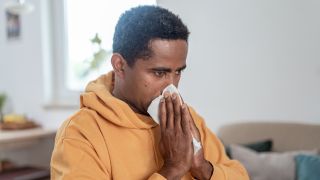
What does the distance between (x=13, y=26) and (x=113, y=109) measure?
7.85ft

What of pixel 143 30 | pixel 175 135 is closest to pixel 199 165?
pixel 175 135

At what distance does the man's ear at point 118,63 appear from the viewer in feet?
2.82

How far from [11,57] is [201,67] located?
176cm

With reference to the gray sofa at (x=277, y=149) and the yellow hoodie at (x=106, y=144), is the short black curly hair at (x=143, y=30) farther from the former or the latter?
the gray sofa at (x=277, y=149)

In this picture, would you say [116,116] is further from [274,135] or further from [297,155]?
[274,135]

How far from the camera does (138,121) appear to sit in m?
0.85

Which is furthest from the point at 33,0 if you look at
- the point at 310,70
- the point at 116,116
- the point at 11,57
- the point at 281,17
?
the point at 116,116

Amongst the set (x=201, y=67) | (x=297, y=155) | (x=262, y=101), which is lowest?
(x=297, y=155)

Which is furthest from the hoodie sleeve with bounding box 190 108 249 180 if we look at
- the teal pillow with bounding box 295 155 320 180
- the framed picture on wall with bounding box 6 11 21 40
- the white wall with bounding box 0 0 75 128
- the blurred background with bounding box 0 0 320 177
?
the framed picture on wall with bounding box 6 11 21 40

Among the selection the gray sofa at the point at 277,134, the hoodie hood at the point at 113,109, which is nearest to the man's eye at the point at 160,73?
the hoodie hood at the point at 113,109

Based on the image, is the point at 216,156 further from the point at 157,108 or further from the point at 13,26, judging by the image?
the point at 13,26

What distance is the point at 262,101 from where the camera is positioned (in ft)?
6.17

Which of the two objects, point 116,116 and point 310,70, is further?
point 310,70

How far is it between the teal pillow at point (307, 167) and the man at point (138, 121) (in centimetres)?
69
